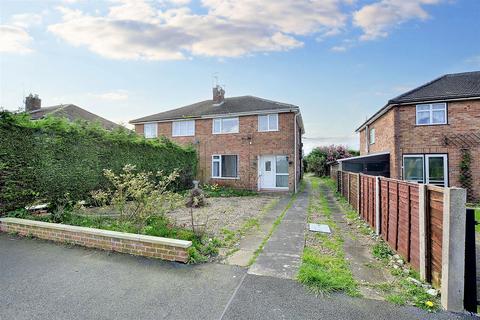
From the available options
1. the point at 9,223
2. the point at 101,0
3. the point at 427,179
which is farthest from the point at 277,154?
the point at 9,223

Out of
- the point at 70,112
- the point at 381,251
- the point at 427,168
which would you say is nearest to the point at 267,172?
the point at 427,168

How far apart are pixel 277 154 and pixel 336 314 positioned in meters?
13.0

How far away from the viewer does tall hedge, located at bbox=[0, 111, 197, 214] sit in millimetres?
6707

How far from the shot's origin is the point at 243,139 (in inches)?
648

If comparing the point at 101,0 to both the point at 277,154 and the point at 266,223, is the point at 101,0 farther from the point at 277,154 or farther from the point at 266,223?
the point at 277,154

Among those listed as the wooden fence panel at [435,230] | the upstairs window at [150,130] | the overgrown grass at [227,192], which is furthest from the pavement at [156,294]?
the upstairs window at [150,130]

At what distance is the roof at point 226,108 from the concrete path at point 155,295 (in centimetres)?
1293

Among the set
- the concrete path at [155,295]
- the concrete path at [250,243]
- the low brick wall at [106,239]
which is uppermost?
the low brick wall at [106,239]

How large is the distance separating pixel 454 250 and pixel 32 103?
31.3 meters

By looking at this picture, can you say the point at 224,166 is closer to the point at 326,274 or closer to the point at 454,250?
the point at 326,274

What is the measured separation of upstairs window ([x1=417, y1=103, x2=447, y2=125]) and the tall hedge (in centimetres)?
1462

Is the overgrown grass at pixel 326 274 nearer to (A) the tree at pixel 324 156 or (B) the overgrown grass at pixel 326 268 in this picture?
(B) the overgrown grass at pixel 326 268

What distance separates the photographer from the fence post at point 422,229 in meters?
3.63

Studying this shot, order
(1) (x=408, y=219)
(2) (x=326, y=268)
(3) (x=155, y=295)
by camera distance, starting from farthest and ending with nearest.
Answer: (1) (x=408, y=219) < (2) (x=326, y=268) < (3) (x=155, y=295)
